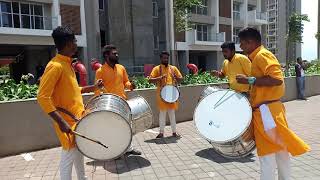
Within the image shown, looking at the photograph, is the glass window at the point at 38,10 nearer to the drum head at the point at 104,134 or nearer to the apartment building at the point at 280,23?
the drum head at the point at 104,134

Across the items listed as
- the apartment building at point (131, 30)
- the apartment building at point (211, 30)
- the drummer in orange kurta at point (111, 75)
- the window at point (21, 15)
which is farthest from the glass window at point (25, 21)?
the drummer in orange kurta at point (111, 75)

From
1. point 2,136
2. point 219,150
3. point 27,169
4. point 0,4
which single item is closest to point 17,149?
point 2,136

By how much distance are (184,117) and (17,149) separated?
4491 millimetres

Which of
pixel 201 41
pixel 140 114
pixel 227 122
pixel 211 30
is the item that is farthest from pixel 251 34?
pixel 211 30

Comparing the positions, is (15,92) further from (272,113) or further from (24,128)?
(272,113)

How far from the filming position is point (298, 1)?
73.1 m

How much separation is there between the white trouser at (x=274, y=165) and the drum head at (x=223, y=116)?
16.3 inches

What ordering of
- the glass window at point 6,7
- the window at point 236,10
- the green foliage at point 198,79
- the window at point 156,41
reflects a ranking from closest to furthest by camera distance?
1. the green foliage at point 198,79
2. the glass window at point 6,7
3. the window at point 156,41
4. the window at point 236,10

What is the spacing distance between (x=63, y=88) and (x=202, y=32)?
34793 millimetres

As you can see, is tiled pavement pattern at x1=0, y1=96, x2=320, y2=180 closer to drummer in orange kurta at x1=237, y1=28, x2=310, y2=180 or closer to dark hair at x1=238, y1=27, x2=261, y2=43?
drummer in orange kurta at x1=237, y1=28, x2=310, y2=180

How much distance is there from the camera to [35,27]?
25.3 meters

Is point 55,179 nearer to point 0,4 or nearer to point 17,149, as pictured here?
point 17,149

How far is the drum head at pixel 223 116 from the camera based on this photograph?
3.67 meters

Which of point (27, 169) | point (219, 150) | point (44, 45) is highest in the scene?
point (44, 45)
